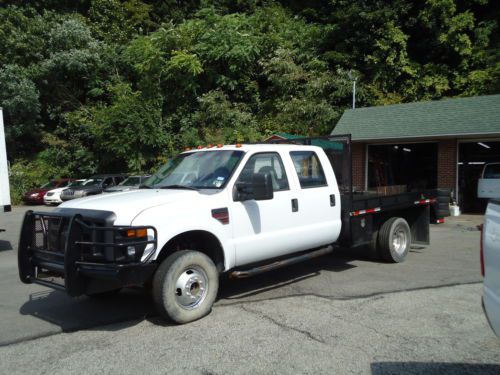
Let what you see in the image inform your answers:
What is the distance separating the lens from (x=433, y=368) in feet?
13.7

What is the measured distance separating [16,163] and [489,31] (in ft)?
101

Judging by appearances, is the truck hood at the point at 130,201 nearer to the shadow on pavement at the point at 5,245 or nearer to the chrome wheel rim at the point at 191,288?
the chrome wheel rim at the point at 191,288

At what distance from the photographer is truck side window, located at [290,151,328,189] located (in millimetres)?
6887

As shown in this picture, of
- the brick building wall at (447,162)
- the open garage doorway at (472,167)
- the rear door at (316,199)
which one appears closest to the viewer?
the rear door at (316,199)

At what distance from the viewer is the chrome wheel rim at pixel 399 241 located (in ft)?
28.3

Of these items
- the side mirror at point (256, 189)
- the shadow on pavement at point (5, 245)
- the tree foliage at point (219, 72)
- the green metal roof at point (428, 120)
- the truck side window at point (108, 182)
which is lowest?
the shadow on pavement at point (5, 245)

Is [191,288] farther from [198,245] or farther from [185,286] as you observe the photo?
[198,245]

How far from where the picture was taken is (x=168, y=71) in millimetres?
31734

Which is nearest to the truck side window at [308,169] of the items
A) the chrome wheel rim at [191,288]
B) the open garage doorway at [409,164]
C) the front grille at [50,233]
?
the chrome wheel rim at [191,288]

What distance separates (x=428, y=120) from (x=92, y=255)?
16105 mm

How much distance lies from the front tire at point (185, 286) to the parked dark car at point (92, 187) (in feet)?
62.6

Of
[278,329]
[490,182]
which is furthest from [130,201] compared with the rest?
[490,182]

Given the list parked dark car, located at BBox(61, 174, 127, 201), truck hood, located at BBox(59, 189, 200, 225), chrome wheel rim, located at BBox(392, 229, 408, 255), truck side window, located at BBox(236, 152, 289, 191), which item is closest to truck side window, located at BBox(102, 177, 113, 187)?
parked dark car, located at BBox(61, 174, 127, 201)

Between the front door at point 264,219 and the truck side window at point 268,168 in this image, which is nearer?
the front door at point 264,219
